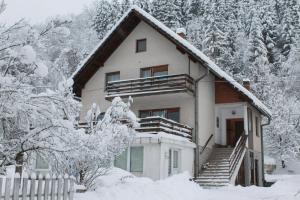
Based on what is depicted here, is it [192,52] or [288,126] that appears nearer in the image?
[192,52]

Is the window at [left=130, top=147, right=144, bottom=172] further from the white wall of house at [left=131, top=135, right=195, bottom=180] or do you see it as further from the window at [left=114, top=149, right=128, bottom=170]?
the window at [left=114, top=149, right=128, bottom=170]

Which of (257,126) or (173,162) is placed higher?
(257,126)

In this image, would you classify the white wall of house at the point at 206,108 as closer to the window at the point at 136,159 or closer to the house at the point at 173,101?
the house at the point at 173,101

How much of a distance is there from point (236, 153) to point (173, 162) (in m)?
4.13

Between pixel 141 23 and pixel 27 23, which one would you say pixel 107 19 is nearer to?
pixel 141 23

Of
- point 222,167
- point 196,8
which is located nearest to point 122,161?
point 222,167

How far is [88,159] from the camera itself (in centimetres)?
1177

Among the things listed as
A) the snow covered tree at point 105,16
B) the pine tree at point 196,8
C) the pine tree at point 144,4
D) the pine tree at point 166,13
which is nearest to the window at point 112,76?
the pine tree at point 166,13

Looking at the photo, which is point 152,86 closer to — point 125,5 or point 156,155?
point 156,155

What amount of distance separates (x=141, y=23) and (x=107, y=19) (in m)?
46.8

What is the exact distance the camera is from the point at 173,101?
2288 centimetres

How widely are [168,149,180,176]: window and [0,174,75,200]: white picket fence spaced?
10994 mm

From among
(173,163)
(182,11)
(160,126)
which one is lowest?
(173,163)

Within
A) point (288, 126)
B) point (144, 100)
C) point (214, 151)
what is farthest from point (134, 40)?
point (288, 126)
